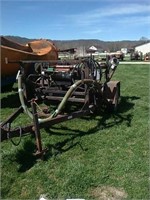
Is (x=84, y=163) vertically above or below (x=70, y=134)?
below

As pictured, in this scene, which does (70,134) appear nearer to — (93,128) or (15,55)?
(93,128)

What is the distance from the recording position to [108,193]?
394 cm

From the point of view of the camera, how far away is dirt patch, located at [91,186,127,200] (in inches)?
152

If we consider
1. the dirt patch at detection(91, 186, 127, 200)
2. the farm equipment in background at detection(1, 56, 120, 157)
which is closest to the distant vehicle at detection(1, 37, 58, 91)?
the farm equipment in background at detection(1, 56, 120, 157)

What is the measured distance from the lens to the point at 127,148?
Answer: 5281mm

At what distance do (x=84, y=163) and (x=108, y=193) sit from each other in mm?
860

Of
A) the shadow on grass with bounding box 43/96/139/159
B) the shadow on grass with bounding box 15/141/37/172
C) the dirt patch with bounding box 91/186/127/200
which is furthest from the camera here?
the shadow on grass with bounding box 43/96/139/159

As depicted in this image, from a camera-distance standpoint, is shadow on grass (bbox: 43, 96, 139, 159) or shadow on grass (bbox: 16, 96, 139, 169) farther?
shadow on grass (bbox: 43, 96, 139, 159)

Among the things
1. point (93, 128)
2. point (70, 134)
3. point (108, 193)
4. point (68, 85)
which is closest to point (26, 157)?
point (70, 134)

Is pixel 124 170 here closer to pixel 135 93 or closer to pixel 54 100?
pixel 54 100

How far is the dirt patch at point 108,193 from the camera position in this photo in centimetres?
386

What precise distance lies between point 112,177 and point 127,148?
3.49 feet

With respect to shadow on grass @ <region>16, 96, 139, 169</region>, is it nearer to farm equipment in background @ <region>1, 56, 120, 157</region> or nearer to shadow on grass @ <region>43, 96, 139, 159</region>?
shadow on grass @ <region>43, 96, 139, 159</region>

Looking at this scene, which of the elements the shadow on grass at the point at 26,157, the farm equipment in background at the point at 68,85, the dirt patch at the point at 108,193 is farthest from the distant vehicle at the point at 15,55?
the dirt patch at the point at 108,193
